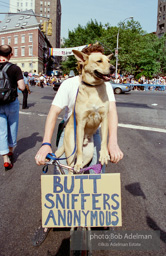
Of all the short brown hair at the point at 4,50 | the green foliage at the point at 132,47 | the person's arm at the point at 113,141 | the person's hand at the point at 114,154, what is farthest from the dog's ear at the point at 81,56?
the green foliage at the point at 132,47

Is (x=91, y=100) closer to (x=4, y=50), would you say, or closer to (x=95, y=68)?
(x=95, y=68)

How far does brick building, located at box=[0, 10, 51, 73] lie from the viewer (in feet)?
213

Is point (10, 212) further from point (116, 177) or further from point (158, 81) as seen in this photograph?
point (158, 81)

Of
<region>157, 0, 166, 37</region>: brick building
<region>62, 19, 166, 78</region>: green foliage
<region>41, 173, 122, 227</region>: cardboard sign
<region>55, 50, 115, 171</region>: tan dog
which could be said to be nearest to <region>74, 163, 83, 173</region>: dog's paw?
<region>55, 50, 115, 171</region>: tan dog

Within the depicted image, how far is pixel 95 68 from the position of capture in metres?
1.92

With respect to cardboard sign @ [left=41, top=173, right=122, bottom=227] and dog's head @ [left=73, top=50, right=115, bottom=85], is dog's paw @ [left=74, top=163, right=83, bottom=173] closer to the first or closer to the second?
cardboard sign @ [left=41, top=173, right=122, bottom=227]

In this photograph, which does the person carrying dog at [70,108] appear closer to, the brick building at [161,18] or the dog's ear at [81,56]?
the dog's ear at [81,56]

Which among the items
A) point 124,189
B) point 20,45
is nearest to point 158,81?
point 124,189

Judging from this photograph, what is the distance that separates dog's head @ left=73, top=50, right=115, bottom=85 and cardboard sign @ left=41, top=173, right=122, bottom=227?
0.81m

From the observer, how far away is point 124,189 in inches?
146

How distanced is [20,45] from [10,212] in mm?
71237

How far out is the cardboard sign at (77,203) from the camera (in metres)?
1.79

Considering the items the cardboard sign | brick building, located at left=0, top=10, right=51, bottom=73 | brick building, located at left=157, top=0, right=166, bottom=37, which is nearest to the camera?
the cardboard sign

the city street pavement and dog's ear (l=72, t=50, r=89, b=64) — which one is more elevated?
dog's ear (l=72, t=50, r=89, b=64)
